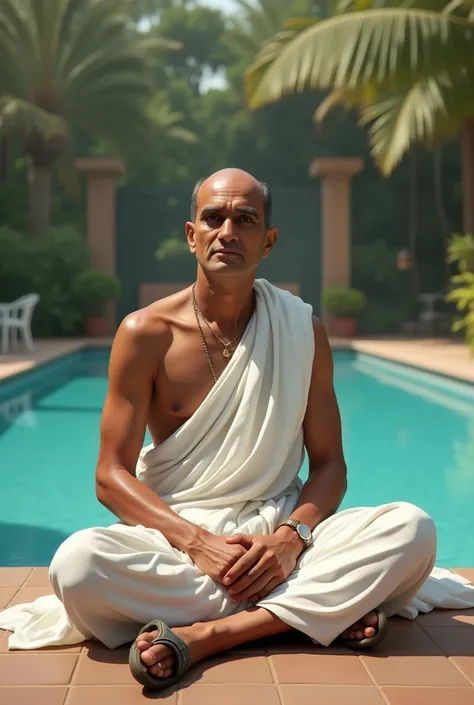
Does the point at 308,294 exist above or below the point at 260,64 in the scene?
below

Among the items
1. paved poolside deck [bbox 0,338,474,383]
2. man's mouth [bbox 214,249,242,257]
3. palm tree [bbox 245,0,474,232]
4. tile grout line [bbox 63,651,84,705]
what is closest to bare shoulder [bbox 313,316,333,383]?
man's mouth [bbox 214,249,242,257]

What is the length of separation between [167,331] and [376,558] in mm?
826

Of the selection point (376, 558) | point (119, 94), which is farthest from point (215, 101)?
point (376, 558)

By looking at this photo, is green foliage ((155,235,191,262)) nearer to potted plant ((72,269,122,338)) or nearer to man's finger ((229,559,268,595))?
potted plant ((72,269,122,338))

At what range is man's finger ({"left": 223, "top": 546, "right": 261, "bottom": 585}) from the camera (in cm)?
223

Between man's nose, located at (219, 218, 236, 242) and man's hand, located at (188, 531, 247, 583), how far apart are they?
75 cm

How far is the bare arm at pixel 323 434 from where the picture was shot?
2.55m

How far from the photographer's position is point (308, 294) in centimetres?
1720

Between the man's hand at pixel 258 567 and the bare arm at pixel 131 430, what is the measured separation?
160 mm

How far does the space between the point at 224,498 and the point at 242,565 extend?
0.27 meters

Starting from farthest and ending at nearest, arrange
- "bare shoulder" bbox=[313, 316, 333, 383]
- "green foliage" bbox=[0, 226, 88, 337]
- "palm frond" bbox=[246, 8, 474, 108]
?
A: "green foliage" bbox=[0, 226, 88, 337]
"palm frond" bbox=[246, 8, 474, 108]
"bare shoulder" bbox=[313, 316, 333, 383]

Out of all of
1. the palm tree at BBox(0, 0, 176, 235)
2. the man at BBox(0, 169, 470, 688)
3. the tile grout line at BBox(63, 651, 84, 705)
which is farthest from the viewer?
the palm tree at BBox(0, 0, 176, 235)

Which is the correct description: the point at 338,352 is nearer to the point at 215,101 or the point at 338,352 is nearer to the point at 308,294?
the point at 308,294

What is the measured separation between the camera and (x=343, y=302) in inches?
611
